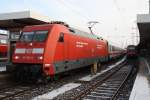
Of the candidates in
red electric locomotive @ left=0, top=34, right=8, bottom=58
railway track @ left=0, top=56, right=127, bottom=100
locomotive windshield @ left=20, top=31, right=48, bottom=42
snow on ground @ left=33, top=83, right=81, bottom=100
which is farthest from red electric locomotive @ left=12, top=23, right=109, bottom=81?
red electric locomotive @ left=0, top=34, right=8, bottom=58

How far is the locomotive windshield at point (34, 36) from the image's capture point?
1527 centimetres

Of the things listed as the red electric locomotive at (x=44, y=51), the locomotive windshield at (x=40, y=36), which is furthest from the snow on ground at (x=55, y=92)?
Answer: the locomotive windshield at (x=40, y=36)

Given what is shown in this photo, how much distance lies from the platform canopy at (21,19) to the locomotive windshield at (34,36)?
3.59 metres

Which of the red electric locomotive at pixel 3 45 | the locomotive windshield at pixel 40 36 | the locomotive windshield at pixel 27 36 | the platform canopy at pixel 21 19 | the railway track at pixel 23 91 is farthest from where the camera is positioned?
the red electric locomotive at pixel 3 45

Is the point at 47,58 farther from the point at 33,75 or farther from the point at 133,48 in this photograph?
the point at 133,48

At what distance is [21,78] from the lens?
600 inches

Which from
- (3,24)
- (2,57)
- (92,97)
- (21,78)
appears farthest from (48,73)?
(2,57)

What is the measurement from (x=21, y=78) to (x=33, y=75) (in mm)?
841

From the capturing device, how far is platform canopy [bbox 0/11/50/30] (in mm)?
19473

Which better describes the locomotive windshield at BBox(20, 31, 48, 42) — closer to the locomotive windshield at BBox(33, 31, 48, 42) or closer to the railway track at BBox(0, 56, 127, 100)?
the locomotive windshield at BBox(33, 31, 48, 42)

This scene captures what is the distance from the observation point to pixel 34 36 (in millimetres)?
15555

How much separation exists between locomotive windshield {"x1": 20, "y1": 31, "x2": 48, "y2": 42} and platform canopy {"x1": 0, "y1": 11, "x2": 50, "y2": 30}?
359cm

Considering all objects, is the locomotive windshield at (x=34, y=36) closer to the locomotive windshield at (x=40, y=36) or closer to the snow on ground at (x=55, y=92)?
the locomotive windshield at (x=40, y=36)

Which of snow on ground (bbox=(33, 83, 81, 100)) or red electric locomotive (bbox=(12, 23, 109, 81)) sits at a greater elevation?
red electric locomotive (bbox=(12, 23, 109, 81))
